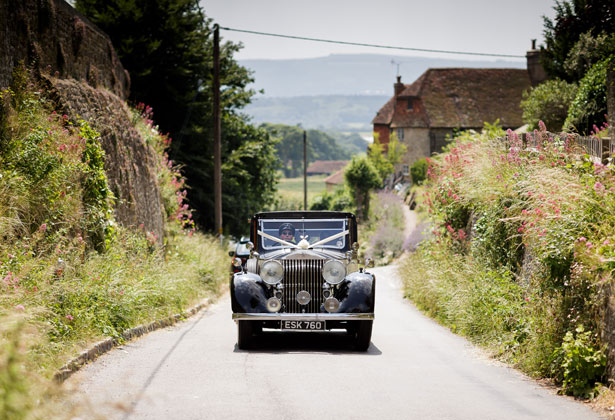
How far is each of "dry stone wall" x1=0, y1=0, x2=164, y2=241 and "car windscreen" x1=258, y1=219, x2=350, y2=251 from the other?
3.72 meters

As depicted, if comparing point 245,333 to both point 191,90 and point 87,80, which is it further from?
point 191,90

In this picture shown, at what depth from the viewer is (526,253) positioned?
38.8 feet

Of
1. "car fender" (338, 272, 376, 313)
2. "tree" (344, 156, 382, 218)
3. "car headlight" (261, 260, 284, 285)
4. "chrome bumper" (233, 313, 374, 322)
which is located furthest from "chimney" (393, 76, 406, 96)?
"chrome bumper" (233, 313, 374, 322)

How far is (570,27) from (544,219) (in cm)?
1568

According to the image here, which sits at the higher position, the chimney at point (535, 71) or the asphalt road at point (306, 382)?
the chimney at point (535, 71)

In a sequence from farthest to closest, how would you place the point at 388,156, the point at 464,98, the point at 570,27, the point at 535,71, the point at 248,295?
the point at 388,156 < the point at 464,98 < the point at 535,71 < the point at 570,27 < the point at 248,295

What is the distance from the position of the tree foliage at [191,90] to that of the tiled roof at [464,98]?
95.1ft

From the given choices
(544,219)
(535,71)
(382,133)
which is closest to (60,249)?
(544,219)

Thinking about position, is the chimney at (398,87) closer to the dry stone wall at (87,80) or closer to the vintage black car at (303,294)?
the dry stone wall at (87,80)

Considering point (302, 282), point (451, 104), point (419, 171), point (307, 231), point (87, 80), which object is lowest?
point (302, 282)

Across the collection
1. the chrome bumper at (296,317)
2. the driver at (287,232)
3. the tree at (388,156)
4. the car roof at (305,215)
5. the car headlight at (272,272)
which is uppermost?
the tree at (388,156)

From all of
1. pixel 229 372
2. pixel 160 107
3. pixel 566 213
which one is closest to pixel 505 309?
pixel 566 213

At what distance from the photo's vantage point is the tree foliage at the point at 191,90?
2773cm

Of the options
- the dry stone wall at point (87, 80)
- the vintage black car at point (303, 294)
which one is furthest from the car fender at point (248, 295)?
the dry stone wall at point (87, 80)
